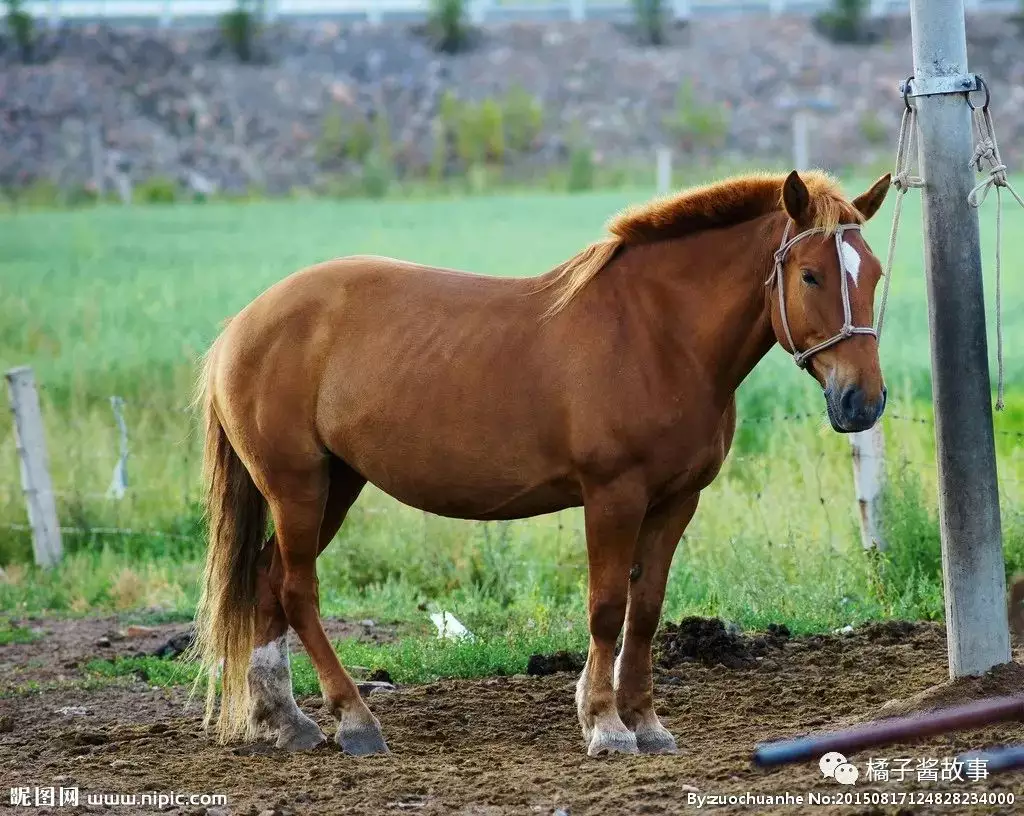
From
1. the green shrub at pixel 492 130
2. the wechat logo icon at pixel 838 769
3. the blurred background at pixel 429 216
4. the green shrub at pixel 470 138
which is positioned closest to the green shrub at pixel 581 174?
the blurred background at pixel 429 216

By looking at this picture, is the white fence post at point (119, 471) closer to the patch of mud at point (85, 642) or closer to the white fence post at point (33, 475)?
the white fence post at point (33, 475)

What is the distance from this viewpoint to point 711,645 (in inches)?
245

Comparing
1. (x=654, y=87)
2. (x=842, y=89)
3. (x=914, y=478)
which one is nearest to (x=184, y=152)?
(x=654, y=87)

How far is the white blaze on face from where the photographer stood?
14.8 ft

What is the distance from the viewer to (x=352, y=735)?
205 inches

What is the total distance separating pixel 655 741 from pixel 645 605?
514 millimetres

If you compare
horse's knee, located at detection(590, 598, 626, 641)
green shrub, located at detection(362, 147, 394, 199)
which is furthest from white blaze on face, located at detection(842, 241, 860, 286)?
green shrub, located at detection(362, 147, 394, 199)

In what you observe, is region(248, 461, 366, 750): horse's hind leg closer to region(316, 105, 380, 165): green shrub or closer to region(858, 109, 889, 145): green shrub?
region(316, 105, 380, 165): green shrub

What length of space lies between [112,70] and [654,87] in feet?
51.9

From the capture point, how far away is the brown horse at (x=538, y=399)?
477cm

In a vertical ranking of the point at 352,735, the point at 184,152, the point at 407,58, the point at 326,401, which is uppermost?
the point at 407,58

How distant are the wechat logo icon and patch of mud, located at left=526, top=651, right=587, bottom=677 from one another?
2.09m

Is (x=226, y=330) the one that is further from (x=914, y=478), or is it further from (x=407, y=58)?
(x=407, y=58)

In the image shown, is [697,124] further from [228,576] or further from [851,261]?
[851,261]
